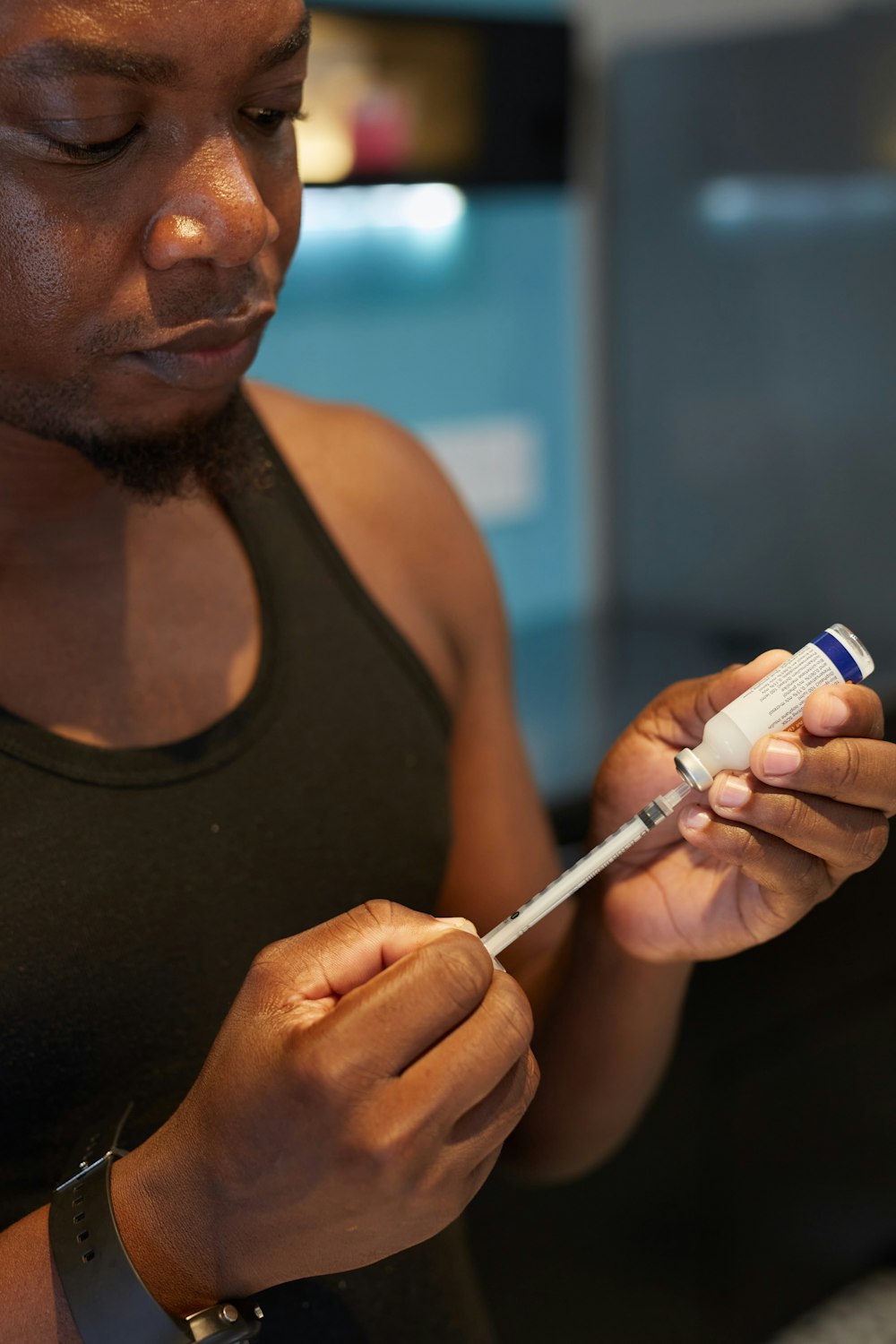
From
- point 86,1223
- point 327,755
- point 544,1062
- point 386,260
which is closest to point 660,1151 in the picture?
point 544,1062

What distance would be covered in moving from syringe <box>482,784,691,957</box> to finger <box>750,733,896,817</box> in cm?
9

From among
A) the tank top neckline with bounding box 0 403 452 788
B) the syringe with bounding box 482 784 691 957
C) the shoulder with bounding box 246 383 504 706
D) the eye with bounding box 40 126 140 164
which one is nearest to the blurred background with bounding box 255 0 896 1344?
the shoulder with bounding box 246 383 504 706

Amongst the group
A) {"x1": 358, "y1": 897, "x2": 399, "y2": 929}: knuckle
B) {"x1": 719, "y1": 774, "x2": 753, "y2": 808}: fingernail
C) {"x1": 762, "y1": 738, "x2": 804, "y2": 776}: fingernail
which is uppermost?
{"x1": 358, "y1": 897, "x2": 399, "y2": 929}: knuckle

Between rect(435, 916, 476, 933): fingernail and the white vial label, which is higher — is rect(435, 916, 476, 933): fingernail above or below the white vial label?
below

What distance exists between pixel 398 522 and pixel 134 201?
0.35 m

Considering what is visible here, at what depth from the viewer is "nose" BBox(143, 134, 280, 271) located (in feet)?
2.41

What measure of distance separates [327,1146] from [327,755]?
0.33 m

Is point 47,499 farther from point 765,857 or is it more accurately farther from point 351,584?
point 765,857

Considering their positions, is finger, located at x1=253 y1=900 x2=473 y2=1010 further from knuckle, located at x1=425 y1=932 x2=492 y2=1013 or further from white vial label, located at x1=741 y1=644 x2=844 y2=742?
white vial label, located at x1=741 y1=644 x2=844 y2=742

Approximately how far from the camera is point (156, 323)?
760 millimetres

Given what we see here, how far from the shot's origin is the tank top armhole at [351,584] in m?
0.97

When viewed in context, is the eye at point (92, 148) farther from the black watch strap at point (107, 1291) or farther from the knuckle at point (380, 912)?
the black watch strap at point (107, 1291)

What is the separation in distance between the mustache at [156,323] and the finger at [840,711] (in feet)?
1.21

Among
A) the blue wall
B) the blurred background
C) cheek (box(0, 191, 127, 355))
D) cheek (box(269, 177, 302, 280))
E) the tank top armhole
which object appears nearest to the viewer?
cheek (box(0, 191, 127, 355))
